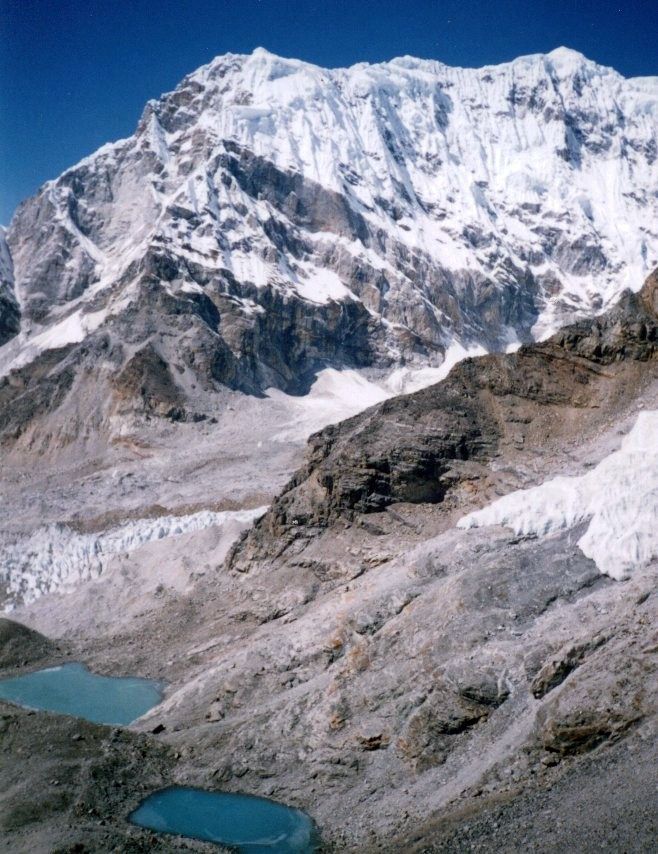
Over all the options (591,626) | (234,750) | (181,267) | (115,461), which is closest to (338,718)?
(234,750)

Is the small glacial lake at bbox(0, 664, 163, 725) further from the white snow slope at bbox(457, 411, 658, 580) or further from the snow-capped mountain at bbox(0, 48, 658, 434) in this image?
the snow-capped mountain at bbox(0, 48, 658, 434)

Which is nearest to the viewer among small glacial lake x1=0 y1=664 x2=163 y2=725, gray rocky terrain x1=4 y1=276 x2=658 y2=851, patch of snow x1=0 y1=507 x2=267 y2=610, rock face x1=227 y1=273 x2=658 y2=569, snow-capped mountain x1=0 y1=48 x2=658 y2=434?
gray rocky terrain x1=4 y1=276 x2=658 y2=851

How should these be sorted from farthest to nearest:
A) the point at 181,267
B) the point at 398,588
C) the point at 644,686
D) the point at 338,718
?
the point at 181,267
the point at 398,588
the point at 338,718
the point at 644,686

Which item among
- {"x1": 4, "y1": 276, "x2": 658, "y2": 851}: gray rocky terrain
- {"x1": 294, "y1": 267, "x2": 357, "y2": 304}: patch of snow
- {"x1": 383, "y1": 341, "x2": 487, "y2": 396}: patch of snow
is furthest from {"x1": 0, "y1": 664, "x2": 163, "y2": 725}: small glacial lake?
{"x1": 294, "y1": 267, "x2": 357, "y2": 304}: patch of snow

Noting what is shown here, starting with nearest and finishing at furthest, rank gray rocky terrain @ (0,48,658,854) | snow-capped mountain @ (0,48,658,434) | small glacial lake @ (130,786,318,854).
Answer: gray rocky terrain @ (0,48,658,854), small glacial lake @ (130,786,318,854), snow-capped mountain @ (0,48,658,434)

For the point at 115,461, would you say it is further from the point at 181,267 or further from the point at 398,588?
the point at 398,588
